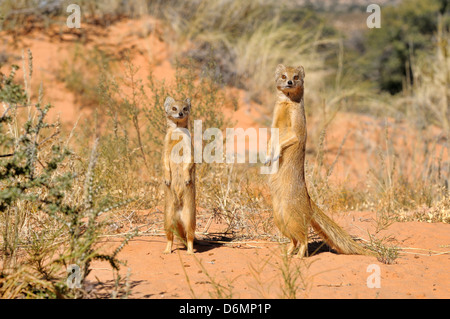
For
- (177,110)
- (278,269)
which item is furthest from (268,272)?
(177,110)

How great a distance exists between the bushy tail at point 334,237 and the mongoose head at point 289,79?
1.13 metres

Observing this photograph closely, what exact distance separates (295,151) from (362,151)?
284 inches

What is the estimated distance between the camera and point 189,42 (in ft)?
40.4

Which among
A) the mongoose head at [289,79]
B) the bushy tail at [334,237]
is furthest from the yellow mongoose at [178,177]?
the bushy tail at [334,237]

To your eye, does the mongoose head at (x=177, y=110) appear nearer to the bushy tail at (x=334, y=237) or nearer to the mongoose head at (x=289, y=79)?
the mongoose head at (x=289, y=79)

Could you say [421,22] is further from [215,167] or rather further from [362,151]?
[215,167]

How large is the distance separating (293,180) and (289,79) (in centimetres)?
93

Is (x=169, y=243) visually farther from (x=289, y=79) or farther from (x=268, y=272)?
(x=289, y=79)

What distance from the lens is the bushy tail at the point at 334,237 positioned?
462 cm

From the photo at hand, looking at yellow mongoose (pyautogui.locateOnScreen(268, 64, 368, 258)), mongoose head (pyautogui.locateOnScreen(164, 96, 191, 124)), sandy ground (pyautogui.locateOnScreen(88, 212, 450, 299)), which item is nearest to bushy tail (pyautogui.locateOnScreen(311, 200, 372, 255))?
yellow mongoose (pyautogui.locateOnScreen(268, 64, 368, 258))

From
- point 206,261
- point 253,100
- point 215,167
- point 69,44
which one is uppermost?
point 69,44

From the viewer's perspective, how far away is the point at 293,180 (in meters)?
4.55
